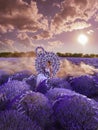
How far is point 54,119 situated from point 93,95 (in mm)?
3111

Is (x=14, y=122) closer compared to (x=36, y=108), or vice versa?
(x=14, y=122)

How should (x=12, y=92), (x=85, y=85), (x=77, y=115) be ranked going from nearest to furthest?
(x=77, y=115)
(x=12, y=92)
(x=85, y=85)

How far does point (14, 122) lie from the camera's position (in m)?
2.45

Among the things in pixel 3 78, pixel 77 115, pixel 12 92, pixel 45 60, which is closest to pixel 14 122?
pixel 77 115

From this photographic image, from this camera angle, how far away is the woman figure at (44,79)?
3938 mm

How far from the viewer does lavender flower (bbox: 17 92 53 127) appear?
2.82 m

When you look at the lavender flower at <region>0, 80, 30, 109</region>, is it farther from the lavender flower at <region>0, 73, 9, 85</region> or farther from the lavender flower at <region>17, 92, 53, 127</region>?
the lavender flower at <region>0, 73, 9, 85</region>

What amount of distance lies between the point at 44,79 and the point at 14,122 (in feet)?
6.23

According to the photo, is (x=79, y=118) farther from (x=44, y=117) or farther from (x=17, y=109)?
(x=17, y=109)

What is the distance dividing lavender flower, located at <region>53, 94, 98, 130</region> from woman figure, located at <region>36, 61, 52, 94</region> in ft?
3.05

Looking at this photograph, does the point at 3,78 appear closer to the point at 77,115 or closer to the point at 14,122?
the point at 77,115

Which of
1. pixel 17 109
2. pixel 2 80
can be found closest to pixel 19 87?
pixel 17 109

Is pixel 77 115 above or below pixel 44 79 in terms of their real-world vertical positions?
below

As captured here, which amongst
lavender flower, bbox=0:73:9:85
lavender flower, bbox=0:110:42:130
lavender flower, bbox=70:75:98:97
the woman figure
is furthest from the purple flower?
lavender flower, bbox=70:75:98:97
